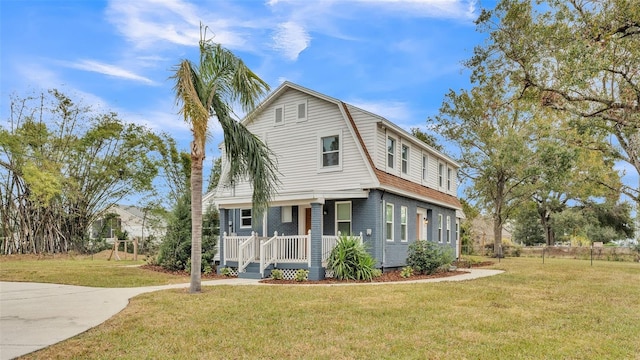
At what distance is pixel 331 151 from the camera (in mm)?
15805

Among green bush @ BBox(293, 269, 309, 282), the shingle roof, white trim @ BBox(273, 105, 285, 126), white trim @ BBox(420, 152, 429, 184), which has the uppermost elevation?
white trim @ BBox(273, 105, 285, 126)

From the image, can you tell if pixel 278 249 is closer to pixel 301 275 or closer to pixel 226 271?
pixel 301 275

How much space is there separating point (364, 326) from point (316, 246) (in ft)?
23.0

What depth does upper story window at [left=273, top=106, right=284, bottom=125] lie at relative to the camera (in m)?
16.9

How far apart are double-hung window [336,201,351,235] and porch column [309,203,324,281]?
5.97 feet

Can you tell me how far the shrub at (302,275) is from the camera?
13.3 meters

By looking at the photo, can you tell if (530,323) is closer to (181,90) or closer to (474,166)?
(181,90)

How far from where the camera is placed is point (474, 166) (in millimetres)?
32281

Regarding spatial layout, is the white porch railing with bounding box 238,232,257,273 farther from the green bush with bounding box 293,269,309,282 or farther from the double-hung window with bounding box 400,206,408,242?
the double-hung window with bounding box 400,206,408,242

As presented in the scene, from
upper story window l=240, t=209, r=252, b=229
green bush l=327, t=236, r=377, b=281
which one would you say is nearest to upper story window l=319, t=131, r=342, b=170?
green bush l=327, t=236, r=377, b=281

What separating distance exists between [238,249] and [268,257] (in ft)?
3.93

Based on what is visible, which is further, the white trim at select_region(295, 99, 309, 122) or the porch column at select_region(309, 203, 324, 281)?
the white trim at select_region(295, 99, 309, 122)

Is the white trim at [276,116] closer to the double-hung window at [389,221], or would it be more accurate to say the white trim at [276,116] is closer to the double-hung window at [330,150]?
the double-hung window at [330,150]

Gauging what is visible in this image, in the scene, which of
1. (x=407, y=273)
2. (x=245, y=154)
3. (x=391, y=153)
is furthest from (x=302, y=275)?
(x=391, y=153)
